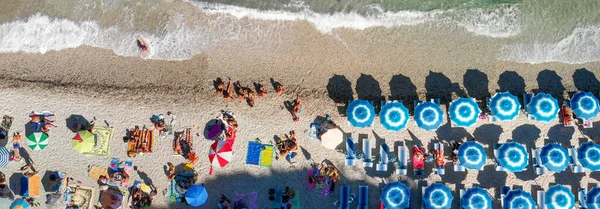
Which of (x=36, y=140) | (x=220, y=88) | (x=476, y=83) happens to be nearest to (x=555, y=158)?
(x=476, y=83)

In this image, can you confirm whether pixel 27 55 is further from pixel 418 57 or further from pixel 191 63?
pixel 418 57

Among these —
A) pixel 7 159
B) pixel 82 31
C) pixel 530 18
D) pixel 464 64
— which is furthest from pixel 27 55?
pixel 530 18

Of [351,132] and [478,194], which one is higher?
[351,132]

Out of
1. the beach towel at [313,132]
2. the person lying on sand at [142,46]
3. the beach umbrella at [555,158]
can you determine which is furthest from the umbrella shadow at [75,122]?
the beach umbrella at [555,158]

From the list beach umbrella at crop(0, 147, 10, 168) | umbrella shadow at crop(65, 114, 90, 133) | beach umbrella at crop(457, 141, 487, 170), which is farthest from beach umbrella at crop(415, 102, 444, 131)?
beach umbrella at crop(0, 147, 10, 168)

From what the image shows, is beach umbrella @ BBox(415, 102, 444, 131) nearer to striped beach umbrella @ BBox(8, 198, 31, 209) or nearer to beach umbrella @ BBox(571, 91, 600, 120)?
beach umbrella @ BBox(571, 91, 600, 120)

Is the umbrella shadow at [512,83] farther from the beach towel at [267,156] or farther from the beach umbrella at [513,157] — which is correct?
the beach towel at [267,156]
